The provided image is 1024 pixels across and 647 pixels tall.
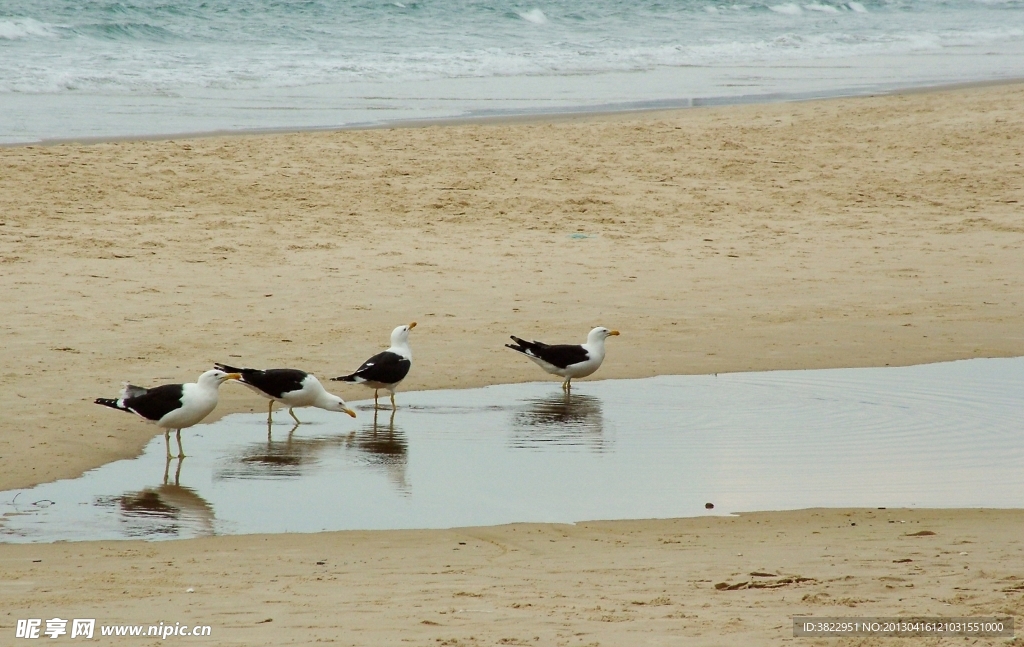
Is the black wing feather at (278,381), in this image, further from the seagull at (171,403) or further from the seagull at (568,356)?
the seagull at (568,356)

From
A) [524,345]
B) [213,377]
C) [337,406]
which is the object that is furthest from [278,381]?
[524,345]

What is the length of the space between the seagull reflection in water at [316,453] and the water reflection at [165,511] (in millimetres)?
401

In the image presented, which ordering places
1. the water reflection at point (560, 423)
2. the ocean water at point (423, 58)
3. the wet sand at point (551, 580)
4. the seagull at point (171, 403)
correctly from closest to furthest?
the wet sand at point (551, 580) → the seagull at point (171, 403) → the water reflection at point (560, 423) → the ocean water at point (423, 58)

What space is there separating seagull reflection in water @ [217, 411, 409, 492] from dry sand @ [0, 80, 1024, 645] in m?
0.83

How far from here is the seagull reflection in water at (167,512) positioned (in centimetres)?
629

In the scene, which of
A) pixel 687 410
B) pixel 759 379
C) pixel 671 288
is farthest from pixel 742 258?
pixel 687 410

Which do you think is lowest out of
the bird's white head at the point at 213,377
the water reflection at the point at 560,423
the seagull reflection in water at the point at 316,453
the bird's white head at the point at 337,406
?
the seagull reflection in water at the point at 316,453

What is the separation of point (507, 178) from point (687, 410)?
6980 millimetres

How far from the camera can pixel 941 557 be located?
5602 mm

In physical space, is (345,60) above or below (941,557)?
above

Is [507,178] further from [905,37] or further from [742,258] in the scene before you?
[905,37]

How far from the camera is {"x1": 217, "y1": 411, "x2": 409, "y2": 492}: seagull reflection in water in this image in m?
7.37

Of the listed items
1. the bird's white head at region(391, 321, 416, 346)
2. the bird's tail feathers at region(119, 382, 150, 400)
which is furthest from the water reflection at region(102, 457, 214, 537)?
the bird's white head at region(391, 321, 416, 346)

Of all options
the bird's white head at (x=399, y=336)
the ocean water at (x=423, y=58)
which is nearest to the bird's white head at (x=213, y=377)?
the bird's white head at (x=399, y=336)
